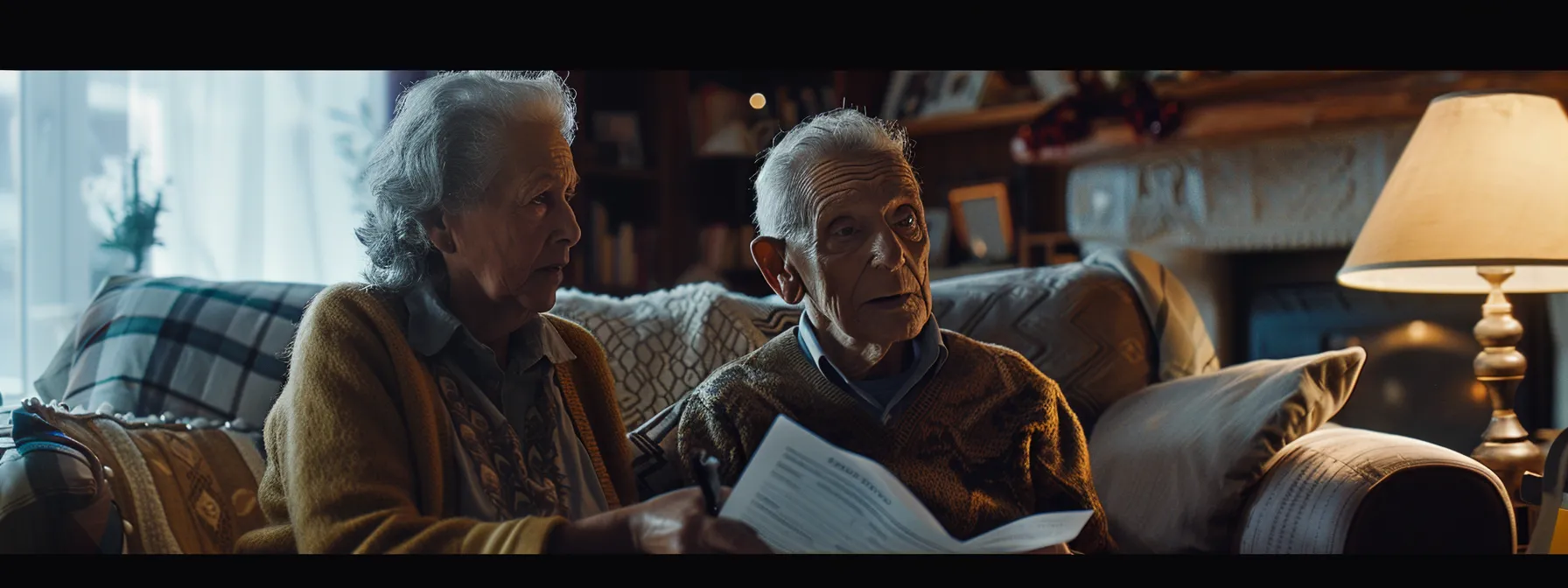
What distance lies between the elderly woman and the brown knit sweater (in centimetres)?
14

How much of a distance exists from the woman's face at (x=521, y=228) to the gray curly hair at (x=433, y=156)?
11mm

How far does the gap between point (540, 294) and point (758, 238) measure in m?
0.22

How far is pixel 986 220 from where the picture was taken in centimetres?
365

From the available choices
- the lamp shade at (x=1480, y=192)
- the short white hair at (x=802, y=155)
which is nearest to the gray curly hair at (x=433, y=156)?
the short white hair at (x=802, y=155)

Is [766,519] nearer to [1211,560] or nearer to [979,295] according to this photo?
[1211,560]

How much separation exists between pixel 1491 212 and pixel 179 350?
183 centimetres

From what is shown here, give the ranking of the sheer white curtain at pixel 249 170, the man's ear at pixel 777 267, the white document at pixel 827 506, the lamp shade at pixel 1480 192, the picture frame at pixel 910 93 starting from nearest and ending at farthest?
the white document at pixel 827 506
the man's ear at pixel 777 267
the lamp shade at pixel 1480 192
the sheer white curtain at pixel 249 170
the picture frame at pixel 910 93

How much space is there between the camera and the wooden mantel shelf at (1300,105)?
2.63 metres

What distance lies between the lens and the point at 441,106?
2.74 feet

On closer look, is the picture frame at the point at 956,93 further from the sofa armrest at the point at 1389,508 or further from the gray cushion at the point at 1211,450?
the sofa armrest at the point at 1389,508

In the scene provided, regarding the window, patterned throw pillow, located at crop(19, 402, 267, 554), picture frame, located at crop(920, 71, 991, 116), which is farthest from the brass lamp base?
the window

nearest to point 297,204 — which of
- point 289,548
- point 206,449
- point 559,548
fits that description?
point 206,449

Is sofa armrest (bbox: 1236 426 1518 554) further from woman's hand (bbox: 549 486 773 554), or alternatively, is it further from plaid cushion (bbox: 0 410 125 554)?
plaid cushion (bbox: 0 410 125 554)

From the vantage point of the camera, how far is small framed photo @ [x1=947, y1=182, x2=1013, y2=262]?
11.9ft
